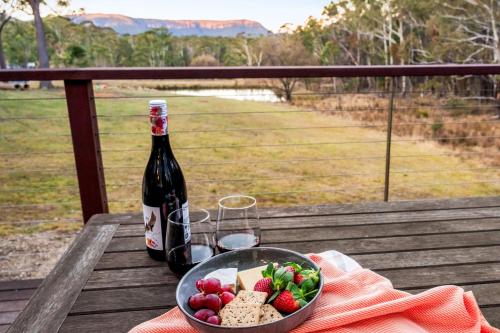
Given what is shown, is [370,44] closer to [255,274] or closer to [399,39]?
[399,39]

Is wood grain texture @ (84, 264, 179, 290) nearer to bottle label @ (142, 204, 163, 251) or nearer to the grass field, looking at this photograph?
bottle label @ (142, 204, 163, 251)

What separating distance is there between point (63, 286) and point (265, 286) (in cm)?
45

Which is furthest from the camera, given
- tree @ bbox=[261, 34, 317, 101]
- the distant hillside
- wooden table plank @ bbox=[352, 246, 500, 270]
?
the distant hillside

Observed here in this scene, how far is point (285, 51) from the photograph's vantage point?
24844 millimetres

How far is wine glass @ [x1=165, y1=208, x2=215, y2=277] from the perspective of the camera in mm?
781

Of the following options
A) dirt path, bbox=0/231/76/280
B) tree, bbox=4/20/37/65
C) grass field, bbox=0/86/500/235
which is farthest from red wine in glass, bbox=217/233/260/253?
tree, bbox=4/20/37/65

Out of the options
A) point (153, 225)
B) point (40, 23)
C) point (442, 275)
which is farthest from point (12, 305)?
point (40, 23)

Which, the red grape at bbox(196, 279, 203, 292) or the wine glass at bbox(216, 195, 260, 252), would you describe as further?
the wine glass at bbox(216, 195, 260, 252)

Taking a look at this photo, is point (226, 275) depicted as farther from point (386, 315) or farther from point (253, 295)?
point (386, 315)

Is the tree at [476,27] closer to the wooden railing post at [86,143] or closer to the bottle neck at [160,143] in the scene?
the wooden railing post at [86,143]

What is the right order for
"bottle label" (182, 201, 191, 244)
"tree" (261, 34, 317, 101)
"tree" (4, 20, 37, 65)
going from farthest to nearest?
"tree" (261, 34, 317, 101) → "tree" (4, 20, 37, 65) → "bottle label" (182, 201, 191, 244)

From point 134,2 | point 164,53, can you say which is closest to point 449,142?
point 134,2

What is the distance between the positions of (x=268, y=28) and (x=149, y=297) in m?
26.6

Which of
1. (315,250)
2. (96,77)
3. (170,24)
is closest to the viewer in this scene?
(315,250)
